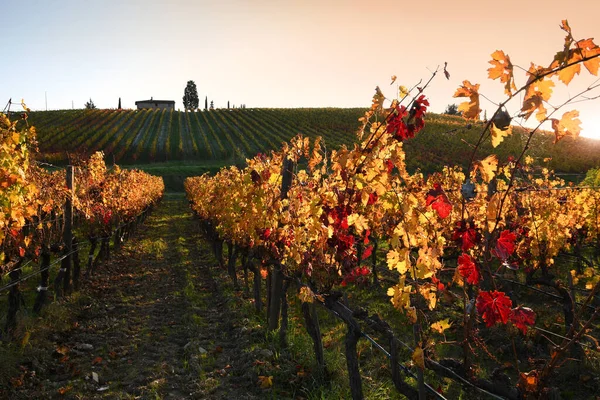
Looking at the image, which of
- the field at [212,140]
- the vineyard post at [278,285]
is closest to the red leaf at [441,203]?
the vineyard post at [278,285]

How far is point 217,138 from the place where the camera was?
48844 millimetres

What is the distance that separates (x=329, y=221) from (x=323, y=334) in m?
2.50

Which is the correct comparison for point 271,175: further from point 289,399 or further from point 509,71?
point 509,71

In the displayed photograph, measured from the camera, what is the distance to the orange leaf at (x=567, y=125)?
180 centimetres

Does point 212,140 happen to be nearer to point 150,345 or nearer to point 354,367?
point 150,345

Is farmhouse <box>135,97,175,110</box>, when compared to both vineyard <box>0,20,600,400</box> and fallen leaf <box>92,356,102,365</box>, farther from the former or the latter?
fallen leaf <box>92,356,102,365</box>

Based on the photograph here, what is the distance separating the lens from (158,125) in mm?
55375

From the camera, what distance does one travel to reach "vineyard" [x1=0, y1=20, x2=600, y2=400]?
7.67 feet

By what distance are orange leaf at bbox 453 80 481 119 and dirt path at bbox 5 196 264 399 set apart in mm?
3354

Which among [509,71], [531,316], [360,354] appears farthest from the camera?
[360,354]

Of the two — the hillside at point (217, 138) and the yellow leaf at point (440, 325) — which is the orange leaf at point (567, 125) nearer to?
the yellow leaf at point (440, 325)

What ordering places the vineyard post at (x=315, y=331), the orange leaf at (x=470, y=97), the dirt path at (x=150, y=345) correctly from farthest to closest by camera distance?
the vineyard post at (x=315, y=331)
the dirt path at (x=150, y=345)
the orange leaf at (x=470, y=97)

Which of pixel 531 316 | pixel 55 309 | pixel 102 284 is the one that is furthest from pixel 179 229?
pixel 531 316

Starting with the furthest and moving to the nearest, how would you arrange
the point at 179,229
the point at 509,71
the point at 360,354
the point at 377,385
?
the point at 179,229 → the point at 360,354 → the point at 377,385 → the point at 509,71
